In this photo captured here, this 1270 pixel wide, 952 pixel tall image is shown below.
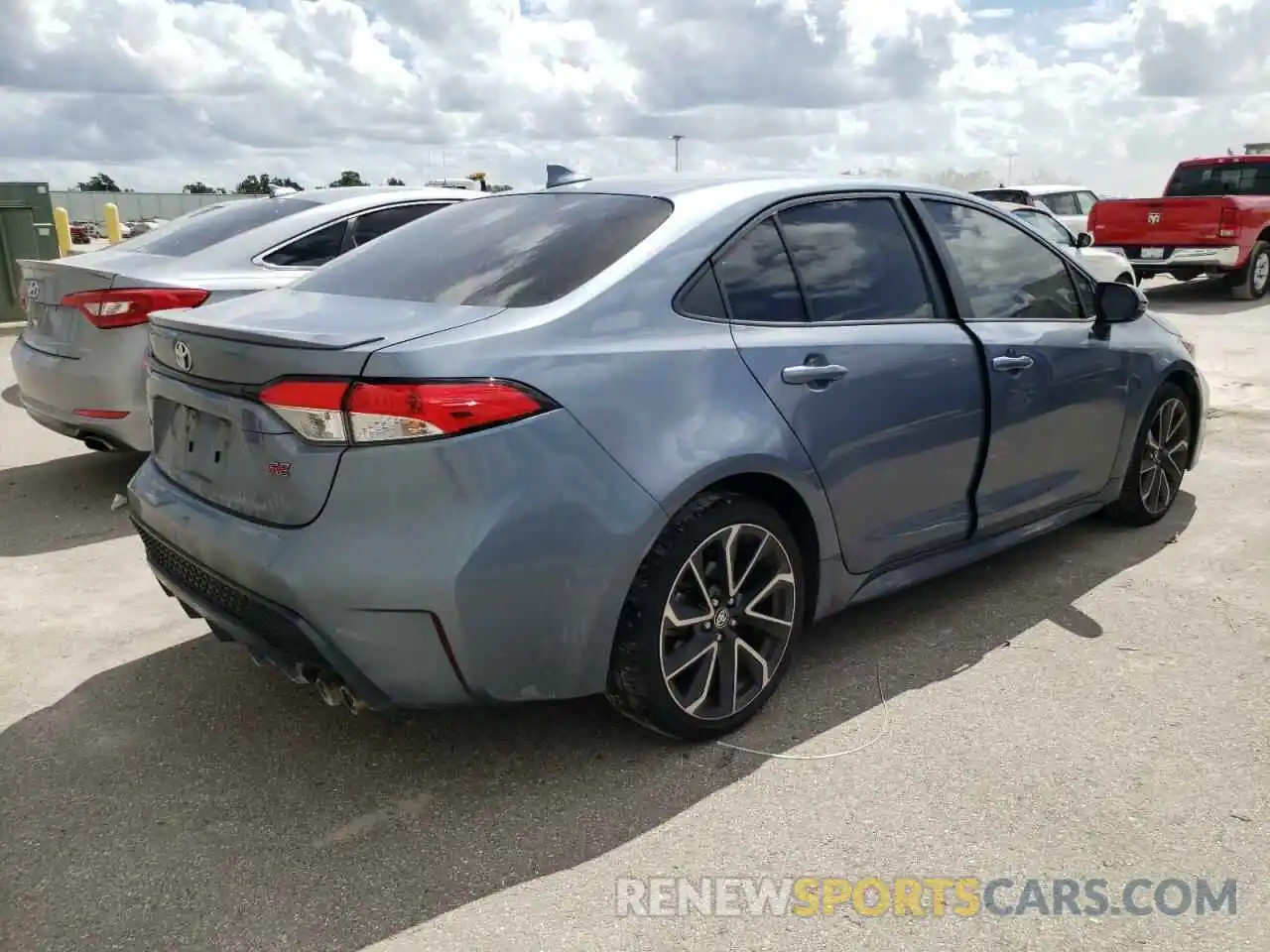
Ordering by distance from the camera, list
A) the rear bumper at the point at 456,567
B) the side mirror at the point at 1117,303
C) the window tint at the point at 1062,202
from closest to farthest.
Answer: the rear bumper at the point at 456,567 < the side mirror at the point at 1117,303 < the window tint at the point at 1062,202

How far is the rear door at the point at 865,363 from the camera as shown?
3186 millimetres

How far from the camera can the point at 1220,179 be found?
16141 millimetres

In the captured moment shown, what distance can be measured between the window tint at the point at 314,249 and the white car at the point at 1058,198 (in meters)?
12.5

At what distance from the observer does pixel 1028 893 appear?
2.50m

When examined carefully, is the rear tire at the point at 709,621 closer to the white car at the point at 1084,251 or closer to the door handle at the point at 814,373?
the door handle at the point at 814,373

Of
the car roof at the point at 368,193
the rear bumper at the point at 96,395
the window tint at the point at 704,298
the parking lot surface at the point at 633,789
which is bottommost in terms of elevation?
the parking lot surface at the point at 633,789

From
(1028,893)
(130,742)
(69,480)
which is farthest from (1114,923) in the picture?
(69,480)

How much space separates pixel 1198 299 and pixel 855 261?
563 inches

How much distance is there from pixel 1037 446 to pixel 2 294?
12.1 meters

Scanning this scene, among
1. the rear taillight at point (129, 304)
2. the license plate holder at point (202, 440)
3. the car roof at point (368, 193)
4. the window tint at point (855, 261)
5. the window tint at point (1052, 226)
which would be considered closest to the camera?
the license plate holder at point (202, 440)

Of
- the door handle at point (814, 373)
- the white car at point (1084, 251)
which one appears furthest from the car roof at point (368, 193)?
the white car at point (1084, 251)

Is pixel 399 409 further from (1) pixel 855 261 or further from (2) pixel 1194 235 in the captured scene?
(2) pixel 1194 235

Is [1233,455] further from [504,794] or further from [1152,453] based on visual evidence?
[504,794]

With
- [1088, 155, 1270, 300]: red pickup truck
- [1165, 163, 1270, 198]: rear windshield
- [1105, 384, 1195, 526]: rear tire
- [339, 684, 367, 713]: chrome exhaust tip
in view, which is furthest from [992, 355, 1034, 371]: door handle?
[1165, 163, 1270, 198]: rear windshield
